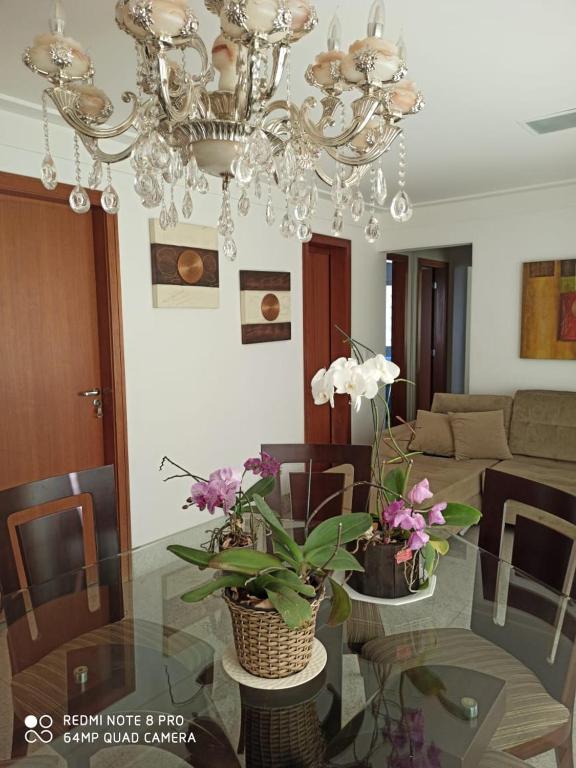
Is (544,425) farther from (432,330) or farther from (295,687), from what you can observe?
(295,687)

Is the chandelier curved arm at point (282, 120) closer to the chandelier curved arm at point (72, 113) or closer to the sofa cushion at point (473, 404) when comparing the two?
the chandelier curved arm at point (72, 113)

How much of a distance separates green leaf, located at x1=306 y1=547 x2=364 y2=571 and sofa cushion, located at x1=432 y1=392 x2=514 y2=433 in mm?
3650

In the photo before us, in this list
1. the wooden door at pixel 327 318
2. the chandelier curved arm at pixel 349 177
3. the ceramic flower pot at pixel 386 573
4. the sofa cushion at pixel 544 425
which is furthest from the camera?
the wooden door at pixel 327 318

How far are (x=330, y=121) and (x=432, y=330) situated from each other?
5386 millimetres

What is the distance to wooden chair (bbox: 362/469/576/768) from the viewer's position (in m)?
1.32

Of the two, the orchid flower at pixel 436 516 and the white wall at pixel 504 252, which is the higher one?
the white wall at pixel 504 252

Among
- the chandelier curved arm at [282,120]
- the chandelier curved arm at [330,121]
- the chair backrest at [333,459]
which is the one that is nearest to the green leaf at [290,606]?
the chandelier curved arm at [330,121]

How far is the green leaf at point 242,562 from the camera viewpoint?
1121 millimetres

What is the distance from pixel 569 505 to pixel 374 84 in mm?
1266

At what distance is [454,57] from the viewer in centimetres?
221

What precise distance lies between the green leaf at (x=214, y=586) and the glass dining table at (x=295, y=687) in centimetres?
26

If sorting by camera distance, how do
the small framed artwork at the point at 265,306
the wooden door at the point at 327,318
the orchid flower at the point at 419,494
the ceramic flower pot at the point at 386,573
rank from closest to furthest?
the orchid flower at the point at 419,494, the ceramic flower pot at the point at 386,573, the small framed artwork at the point at 265,306, the wooden door at the point at 327,318

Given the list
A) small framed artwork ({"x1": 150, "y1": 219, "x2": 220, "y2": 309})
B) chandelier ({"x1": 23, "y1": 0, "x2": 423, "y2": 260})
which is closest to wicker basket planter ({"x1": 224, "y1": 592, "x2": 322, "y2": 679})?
chandelier ({"x1": 23, "y1": 0, "x2": 423, "y2": 260})

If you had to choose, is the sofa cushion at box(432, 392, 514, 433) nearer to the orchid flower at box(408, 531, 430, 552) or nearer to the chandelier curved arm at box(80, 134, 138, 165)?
the orchid flower at box(408, 531, 430, 552)
